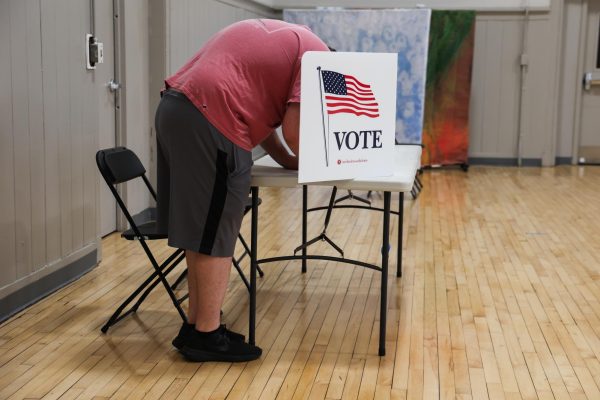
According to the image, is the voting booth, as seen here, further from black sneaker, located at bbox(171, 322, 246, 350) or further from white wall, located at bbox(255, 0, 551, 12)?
white wall, located at bbox(255, 0, 551, 12)

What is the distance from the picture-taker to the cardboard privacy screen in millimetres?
3139

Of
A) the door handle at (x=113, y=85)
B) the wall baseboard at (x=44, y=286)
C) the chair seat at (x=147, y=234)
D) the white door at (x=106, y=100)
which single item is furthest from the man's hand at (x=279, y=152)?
the door handle at (x=113, y=85)

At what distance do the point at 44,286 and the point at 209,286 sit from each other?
1.30 metres

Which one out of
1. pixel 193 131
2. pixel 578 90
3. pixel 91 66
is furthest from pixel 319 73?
pixel 578 90

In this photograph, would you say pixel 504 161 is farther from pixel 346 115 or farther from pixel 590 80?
pixel 346 115

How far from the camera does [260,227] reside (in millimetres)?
6273

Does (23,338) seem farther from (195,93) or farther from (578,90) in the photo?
(578,90)

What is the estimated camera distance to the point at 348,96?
3281 mm

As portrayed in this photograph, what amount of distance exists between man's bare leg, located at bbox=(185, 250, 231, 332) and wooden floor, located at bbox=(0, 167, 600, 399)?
0.18 meters

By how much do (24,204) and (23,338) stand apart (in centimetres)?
65

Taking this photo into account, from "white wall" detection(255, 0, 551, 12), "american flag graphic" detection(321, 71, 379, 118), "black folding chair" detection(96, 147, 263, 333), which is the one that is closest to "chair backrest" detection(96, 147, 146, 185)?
"black folding chair" detection(96, 147, 263, 333)

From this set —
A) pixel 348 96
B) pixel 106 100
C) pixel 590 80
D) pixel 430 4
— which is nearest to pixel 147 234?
pixel 348 96

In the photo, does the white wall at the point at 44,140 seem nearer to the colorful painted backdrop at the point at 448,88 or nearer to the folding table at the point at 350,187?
the folding table at the point at 350,187

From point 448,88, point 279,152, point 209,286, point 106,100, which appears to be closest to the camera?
point 209,286
